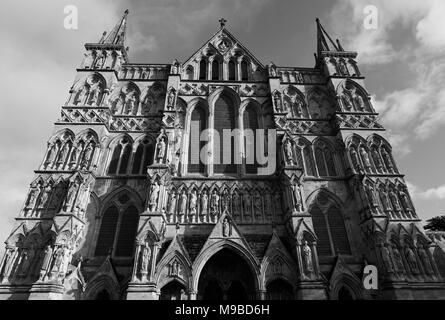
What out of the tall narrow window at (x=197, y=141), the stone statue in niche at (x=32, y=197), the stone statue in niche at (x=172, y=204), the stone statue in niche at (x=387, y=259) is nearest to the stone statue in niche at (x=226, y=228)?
the stone statue in niche at (x=172, y=204)

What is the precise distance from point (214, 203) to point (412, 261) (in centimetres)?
1181

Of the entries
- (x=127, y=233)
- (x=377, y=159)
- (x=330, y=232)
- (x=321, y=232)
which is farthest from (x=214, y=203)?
(x=377, y=159)

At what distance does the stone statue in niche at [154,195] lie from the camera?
1501 centimetres

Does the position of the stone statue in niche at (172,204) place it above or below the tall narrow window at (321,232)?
above

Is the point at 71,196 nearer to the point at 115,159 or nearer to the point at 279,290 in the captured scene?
the point at 115,159

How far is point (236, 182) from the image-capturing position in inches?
691

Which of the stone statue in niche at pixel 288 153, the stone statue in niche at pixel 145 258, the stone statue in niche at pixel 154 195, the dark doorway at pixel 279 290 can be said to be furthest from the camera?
the stone statue in niche at pixel 288 153

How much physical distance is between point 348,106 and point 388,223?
9597mm

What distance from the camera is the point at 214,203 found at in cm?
1662

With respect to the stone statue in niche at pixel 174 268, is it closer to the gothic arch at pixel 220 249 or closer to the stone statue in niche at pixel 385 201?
the gothic arch at pixel 220 249

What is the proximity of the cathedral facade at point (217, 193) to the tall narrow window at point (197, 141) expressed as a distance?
0.10m
